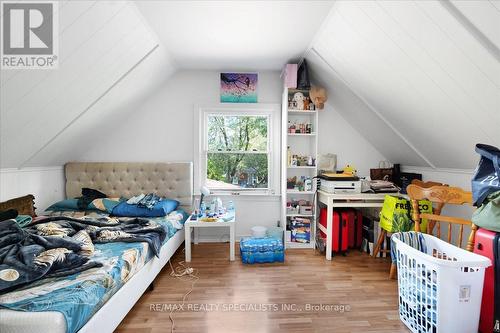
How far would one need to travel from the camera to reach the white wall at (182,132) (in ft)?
11.0

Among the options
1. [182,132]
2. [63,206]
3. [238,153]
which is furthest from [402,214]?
[63,206]

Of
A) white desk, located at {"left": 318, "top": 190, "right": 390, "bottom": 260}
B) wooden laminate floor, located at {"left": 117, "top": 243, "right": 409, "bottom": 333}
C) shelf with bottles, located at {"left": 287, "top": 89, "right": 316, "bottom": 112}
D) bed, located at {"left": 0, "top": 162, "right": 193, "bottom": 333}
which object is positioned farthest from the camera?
shelf with bottles, located at {"left": 287, "top": 89, "right": 316, "bottom": 112}

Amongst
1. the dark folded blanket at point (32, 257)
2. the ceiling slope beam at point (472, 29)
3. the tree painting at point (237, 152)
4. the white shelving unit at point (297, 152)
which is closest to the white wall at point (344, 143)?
the white shelving unit at point (297, 152)

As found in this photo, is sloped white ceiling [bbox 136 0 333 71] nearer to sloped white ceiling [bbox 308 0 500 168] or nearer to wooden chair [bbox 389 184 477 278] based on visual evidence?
sloped white ceiling [bbox 308 0 500 168]

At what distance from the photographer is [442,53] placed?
1.65 m

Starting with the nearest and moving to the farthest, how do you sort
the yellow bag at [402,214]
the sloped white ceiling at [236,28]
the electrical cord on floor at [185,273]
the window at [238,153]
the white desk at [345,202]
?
1. the sloped white ceiling at [236,28]
2. the electrical cord on floor at [185,273]
3. the yellow bag at [402,214]
4. the white desk at [345,202]
5. the window at [238,153]

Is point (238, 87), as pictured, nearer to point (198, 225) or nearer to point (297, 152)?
point (297, 152)

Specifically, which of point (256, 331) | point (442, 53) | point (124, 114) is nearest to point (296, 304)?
point (256, 331)

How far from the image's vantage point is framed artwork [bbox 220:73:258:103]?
336 centimetres

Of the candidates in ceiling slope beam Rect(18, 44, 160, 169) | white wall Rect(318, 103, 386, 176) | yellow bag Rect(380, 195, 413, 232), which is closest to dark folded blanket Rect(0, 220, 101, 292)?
ceiling slope beam Rect(18, 44, 160, 169)

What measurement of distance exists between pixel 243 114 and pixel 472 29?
2.48 metres

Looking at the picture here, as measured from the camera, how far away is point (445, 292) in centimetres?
145

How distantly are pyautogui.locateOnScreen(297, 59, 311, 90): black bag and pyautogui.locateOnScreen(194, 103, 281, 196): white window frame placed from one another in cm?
45

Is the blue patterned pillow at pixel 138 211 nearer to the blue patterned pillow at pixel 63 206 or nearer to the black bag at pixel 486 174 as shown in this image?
the blue patterned pillow at pixel 63 206
